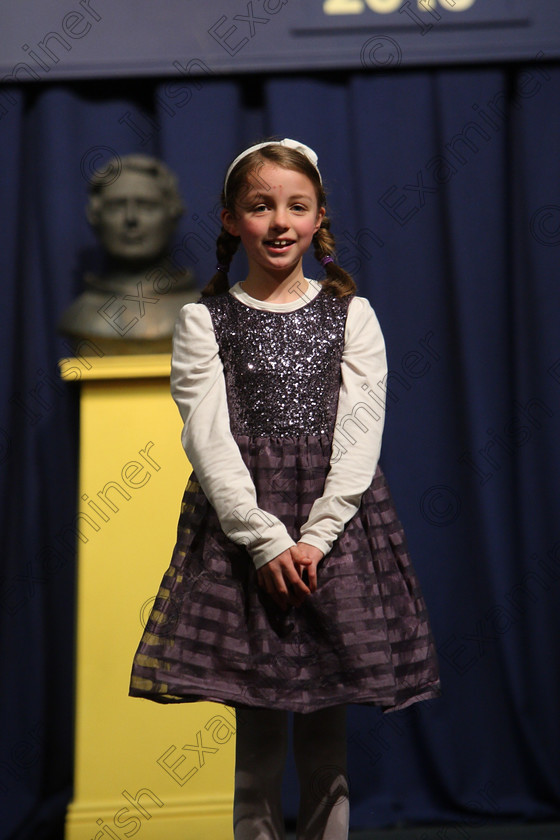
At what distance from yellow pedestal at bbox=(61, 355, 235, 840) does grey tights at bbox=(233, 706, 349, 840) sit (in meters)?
0.57

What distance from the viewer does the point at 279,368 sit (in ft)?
4.50

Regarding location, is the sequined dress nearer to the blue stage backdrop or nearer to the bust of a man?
the bust of a man

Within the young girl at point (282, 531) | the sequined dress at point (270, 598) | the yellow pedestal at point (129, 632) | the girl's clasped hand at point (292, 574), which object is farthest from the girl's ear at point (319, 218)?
the yellow pedestal at point (129, 632)

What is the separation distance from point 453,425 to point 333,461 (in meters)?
1.02

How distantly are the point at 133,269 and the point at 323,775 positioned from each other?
1178 millimetres

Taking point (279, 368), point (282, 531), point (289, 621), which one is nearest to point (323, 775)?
point (289, 621)

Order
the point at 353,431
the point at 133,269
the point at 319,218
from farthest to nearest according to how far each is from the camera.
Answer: the point at 133,269 → the point at 319,218 → the point at 353,431

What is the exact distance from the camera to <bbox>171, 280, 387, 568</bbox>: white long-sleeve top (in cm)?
128

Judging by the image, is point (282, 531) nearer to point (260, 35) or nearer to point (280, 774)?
point (280, 774)

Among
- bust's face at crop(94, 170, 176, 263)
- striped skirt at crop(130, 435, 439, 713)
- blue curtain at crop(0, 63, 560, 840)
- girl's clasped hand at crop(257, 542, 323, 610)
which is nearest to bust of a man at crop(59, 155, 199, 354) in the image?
bust's face at crop(94, 170, 176, 263)

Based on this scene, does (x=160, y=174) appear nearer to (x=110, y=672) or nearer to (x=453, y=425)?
(x=453, y=425)

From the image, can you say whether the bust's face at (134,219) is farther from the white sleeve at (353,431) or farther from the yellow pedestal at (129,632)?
the white sleeve at (353,431)

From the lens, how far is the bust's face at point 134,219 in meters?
2.02

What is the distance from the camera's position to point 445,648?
7.37 feet
